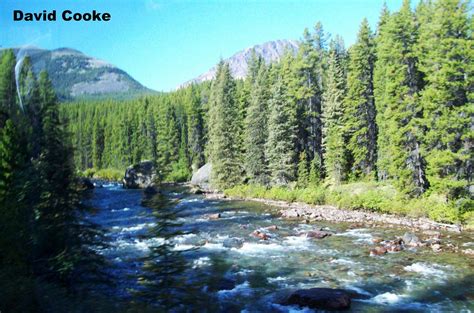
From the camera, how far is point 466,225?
25094 mm

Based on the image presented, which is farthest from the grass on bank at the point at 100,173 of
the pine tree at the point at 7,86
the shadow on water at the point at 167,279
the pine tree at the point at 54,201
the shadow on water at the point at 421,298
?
the shadow on water at the point at 421,298

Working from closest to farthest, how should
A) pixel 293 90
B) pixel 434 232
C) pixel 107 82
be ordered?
pixel 107 82
pixel 434 232
pixel 293 90

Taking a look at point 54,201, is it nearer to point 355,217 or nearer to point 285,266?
point 285,266

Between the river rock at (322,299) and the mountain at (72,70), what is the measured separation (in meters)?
9.36

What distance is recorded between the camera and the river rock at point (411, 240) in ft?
70.1

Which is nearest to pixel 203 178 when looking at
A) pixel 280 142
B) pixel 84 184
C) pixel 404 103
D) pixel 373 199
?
pixel 280 142

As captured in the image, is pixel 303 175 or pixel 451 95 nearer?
pixel 451 95

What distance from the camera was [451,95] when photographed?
27.9 metres

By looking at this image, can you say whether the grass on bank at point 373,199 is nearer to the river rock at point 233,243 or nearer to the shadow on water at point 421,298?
the shadow on water at point 421,298

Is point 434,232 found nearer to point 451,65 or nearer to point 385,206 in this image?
point 385,206

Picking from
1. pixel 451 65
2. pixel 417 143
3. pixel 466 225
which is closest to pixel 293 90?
pixel 417 143

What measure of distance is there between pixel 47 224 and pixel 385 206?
2863cm

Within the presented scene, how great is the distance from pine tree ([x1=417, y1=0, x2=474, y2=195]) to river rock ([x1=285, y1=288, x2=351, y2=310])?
1746 cm

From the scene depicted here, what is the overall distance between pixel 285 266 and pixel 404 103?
69.5 ft
